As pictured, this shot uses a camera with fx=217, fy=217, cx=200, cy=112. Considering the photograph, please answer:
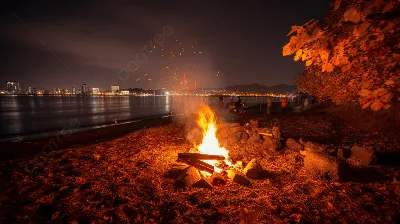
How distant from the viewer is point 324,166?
261 inches

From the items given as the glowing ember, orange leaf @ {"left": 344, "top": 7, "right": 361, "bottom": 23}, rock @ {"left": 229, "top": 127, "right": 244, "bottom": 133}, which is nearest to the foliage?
orange leaf @ {"left": 344, "top": 7, "right": 361, "bottom": 23}

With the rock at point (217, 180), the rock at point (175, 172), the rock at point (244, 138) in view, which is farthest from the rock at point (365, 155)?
the rock at point (175, 172)

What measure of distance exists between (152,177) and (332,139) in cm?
923

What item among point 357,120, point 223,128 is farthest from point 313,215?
point 357,120

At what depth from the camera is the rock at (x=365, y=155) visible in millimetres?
7301

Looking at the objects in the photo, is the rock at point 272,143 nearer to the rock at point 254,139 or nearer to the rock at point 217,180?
the rock at point 254,139

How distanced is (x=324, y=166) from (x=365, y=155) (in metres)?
2.10

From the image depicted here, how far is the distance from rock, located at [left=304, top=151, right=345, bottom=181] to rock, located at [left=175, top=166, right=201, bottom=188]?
359cm

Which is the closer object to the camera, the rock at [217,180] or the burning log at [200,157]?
the rock at [217,180]

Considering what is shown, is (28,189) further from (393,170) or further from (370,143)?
(370,143)

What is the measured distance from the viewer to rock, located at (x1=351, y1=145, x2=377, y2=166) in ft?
24.0

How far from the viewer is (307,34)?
3248 mm

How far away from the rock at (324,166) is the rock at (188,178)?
359cm

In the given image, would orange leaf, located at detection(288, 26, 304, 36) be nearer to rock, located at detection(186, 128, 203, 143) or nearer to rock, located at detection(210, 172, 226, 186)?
rock, located at detection(210, 172, 226, 186)
